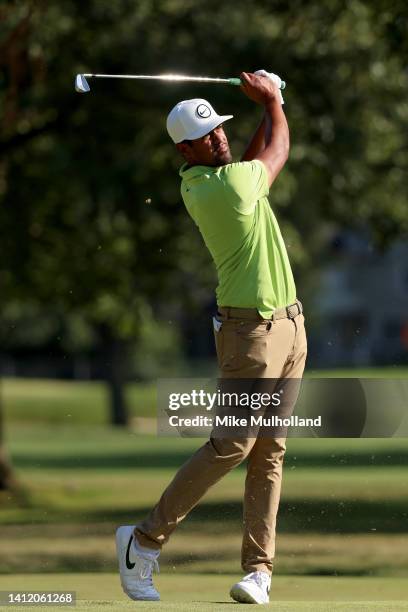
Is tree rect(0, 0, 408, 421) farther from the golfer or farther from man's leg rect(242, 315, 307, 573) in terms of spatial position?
man's leg rect(242, 315, 307, 573)

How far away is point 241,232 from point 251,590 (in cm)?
152

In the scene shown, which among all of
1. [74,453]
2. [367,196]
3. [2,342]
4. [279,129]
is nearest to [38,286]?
[367,196]

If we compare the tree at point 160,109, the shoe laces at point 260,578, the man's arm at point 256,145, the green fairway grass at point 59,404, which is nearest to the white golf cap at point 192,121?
the man's arm at point 256,145

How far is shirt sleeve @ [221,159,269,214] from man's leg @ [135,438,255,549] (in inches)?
39.3

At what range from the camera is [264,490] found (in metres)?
6.86

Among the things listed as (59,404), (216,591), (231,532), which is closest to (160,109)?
(231,532)

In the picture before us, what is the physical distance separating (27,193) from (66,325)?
36.1 metres

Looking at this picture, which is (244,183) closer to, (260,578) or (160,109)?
(260,578)

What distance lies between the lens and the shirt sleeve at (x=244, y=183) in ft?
21.2

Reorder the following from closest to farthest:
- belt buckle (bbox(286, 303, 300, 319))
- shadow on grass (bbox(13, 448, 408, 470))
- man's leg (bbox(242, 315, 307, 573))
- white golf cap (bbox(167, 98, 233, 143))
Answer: white golf cap (bbox(167, 98, 233, 143))
belt buckle (bbox(286, 303, 300, 319))
man's leg (bbox(242, 315, 307, 573))
shadow on grass (bbox(13, 448, 408, 470))

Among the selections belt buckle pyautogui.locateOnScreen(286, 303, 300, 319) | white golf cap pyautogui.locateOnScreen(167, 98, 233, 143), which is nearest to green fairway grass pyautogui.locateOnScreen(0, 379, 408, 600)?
belt buckle pyautogui.locateOnScreen(286, 303, 300, 319)

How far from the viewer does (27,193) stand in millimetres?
17938

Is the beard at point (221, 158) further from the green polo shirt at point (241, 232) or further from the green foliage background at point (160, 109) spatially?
the green foliage background at point (160, 109)

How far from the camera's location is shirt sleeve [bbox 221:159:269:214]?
6.48 m
